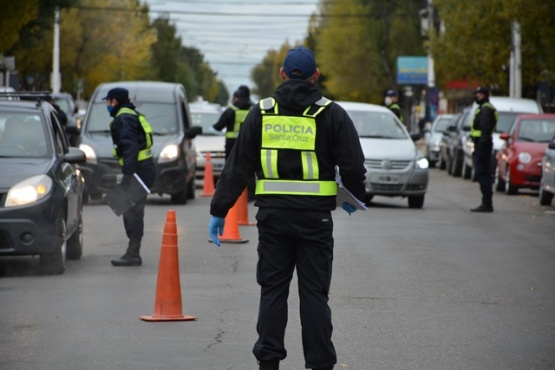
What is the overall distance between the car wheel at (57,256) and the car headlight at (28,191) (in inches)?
10.9

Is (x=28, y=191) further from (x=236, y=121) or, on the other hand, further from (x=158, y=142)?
(x=158, y=142)

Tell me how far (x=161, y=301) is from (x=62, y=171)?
3.81 meters

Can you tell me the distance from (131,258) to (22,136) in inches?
63.8

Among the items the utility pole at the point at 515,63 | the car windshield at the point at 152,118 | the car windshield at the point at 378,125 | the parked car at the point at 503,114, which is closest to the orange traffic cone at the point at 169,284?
the car windshield at the point at 152,118

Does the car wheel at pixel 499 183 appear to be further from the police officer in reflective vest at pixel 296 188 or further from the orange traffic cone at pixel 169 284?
the police officer in reflective vest at pixel 296 188

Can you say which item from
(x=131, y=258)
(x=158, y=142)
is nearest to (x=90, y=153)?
(x=158, y=142)

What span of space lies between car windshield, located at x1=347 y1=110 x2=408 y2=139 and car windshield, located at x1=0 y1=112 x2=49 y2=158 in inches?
425

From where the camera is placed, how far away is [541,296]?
1191 cm

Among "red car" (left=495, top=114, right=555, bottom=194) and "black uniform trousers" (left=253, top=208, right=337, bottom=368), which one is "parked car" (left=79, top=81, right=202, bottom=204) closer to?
"red car" (left=495, top=114, right=555, bottom=194)

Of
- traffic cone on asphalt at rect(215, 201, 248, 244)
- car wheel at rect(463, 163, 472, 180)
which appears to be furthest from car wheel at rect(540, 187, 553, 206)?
car wheel at rect(463, 163, 472, 180)

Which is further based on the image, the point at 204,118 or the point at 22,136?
the point at 204,118

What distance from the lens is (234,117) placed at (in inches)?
885

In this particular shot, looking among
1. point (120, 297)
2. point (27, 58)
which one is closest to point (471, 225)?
point (120, 297)

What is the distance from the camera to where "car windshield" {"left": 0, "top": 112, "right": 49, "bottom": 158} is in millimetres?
13578
